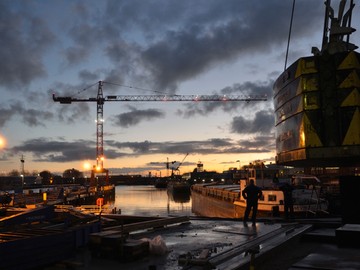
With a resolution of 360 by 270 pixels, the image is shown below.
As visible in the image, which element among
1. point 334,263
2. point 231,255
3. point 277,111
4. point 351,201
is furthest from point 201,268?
point 351,201

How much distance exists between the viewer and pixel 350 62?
23.2 ft

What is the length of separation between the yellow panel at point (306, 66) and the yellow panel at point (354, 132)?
3.71 feet

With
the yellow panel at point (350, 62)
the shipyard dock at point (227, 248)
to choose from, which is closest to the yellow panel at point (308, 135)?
the yellow panel at point (350, 62)

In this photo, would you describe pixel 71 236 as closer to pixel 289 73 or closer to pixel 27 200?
pixel 289 73

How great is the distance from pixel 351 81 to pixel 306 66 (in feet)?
2.84

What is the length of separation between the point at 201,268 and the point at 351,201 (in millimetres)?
6278

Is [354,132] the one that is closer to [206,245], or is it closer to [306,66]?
[306,66]

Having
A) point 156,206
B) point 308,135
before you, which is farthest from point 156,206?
point 308,135

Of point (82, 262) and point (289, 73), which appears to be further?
point (82, 262)

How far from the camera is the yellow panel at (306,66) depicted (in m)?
7.31

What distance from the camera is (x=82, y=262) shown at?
843cm

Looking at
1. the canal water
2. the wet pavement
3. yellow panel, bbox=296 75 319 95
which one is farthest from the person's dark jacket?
the canal water

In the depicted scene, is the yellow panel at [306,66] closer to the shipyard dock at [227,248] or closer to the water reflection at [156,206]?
the shipyard dock at [227,248]

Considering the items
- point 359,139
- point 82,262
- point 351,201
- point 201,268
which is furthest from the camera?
point 351,201
